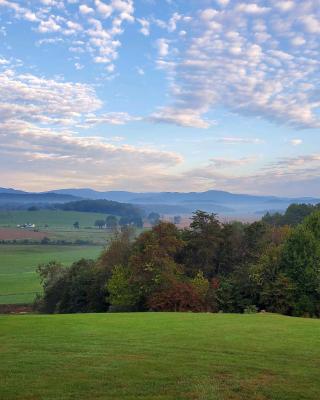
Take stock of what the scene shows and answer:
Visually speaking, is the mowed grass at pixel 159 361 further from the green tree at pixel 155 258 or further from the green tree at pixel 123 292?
the green tree at pixel 123 292

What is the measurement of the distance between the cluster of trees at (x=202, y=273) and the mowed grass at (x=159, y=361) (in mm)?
18016

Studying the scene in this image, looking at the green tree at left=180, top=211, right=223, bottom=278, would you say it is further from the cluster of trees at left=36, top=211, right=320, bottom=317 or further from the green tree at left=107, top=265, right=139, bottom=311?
the green tree at left=107, top=265, right=139, bottom=311

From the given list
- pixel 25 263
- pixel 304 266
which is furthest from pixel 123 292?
pixel 25 263

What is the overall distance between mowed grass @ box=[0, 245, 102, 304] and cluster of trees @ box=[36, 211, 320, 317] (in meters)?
19.4

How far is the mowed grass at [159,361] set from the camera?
35.7 ft

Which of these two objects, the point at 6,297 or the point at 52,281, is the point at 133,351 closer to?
the point at 52,281

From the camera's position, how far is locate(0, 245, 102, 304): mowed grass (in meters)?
71.8

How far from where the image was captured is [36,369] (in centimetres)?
1266

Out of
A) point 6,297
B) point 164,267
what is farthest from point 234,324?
point 6,297

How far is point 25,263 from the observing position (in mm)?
107062

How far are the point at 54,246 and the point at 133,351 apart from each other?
417ft

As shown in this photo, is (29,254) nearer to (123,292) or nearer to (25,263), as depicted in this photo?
(25,263)

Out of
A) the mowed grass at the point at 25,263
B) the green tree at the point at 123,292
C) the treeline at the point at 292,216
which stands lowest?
the mowed grass at the point at 25,263

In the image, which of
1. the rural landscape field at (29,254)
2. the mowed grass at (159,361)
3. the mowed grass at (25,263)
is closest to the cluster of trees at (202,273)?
the mowed grass at (159,361)
